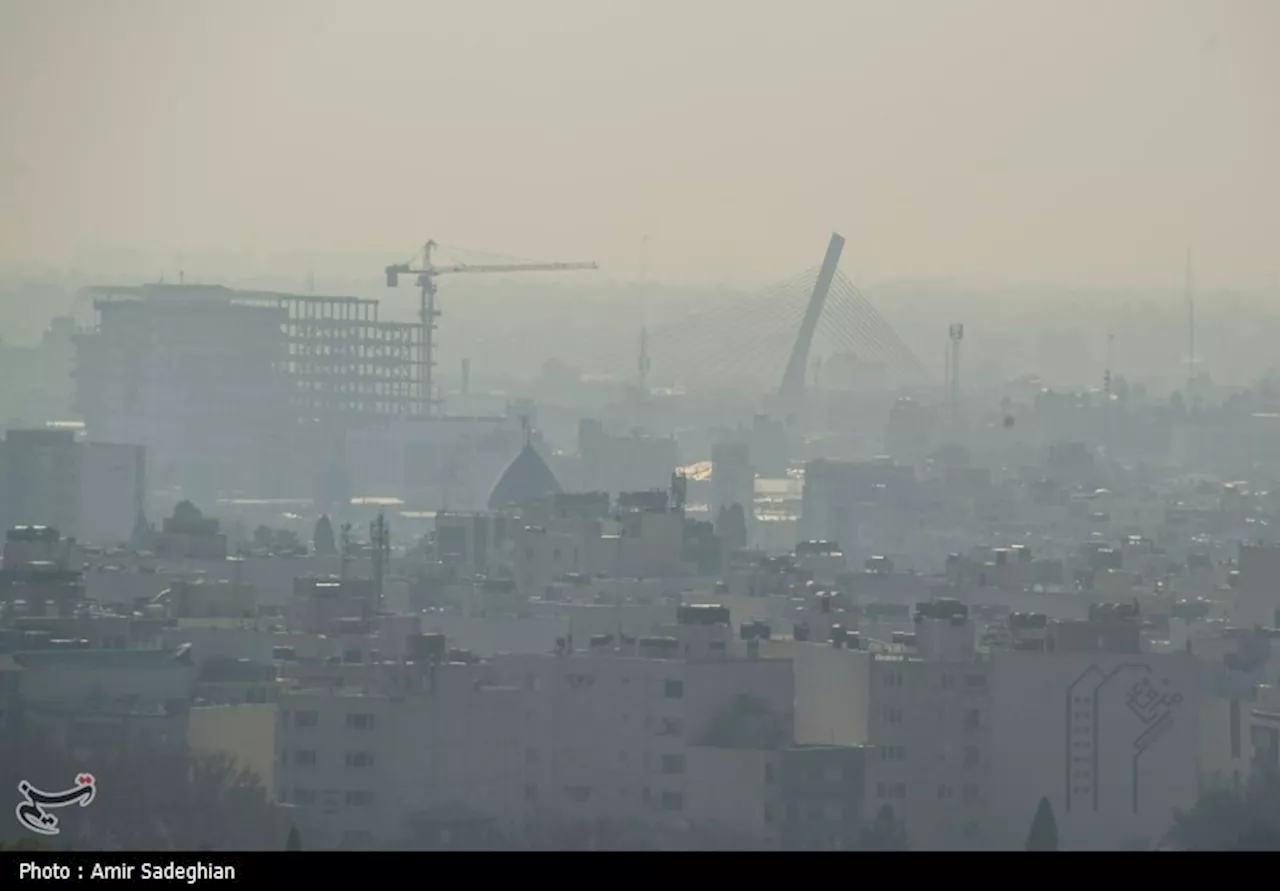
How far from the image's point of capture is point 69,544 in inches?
1634

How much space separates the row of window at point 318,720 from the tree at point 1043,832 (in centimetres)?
396

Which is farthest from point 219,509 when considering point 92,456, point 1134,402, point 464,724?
point 464,724

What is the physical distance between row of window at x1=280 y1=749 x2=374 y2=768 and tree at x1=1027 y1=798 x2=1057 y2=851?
12.4 ft

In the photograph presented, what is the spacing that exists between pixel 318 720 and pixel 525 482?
25.2 meters

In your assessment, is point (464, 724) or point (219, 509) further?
point (219, 509)

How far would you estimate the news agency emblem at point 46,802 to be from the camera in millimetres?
23891

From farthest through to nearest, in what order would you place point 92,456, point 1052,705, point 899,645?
point 92,456, point 899,645, point 1052,705

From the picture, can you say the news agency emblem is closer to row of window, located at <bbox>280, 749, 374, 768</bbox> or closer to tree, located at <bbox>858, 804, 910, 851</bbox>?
row of window, located at <bbox>280, 749, 374, 768</bbox>

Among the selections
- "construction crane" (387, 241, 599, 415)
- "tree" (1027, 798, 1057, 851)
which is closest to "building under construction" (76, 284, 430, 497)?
"construction crane" (387, 241, 599, 415)

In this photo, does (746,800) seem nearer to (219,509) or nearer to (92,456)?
(92,456)

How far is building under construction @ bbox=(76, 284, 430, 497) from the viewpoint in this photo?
84312mm

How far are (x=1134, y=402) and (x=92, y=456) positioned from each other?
42802mm

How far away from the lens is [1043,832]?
25172 millimetres

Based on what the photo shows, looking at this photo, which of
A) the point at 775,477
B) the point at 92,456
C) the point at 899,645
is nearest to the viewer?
the point at 899,645
